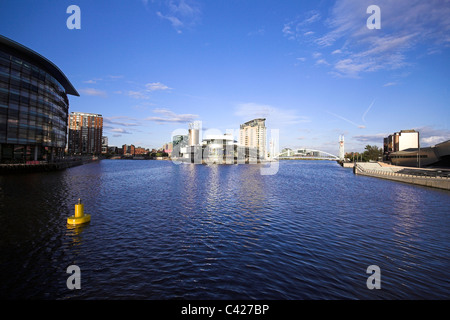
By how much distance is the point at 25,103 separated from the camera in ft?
228

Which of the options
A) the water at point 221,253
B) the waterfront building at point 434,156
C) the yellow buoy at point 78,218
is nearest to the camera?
the water at point 221,253

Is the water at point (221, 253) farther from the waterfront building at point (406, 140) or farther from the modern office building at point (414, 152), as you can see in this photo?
the waterfront building at point (406, 140)

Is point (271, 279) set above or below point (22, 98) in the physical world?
below

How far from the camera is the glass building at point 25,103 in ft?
209

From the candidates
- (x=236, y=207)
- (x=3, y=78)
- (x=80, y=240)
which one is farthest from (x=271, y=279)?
(x=3, y=78)

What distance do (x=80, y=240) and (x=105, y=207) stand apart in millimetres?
10776

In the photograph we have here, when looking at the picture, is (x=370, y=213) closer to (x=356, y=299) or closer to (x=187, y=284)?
(x=356, y=299)

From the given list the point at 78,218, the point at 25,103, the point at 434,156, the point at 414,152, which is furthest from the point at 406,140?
the point at 25,103

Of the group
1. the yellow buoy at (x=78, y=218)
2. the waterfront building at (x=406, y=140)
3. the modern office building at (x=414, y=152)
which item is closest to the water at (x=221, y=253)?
the yellow buoy at (x=78, y=218)

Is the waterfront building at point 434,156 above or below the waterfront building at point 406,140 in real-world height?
below

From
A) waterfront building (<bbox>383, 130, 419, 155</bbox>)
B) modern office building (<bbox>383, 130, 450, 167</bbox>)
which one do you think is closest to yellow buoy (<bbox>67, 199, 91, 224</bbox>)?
modern office building (<bbox>383, 130, 450, 167</bbox>)

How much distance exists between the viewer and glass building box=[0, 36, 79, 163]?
63772 millimetres

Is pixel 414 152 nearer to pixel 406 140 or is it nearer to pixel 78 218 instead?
pixel 406 140
